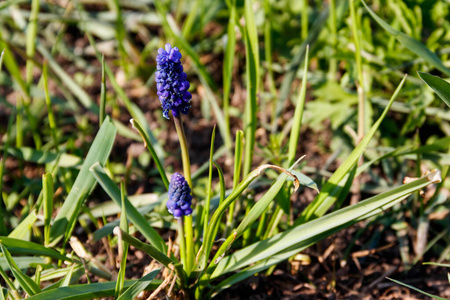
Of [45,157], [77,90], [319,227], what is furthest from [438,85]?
[77,90]

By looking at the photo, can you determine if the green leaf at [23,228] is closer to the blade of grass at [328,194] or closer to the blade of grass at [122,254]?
the blade of grass at [122,254]

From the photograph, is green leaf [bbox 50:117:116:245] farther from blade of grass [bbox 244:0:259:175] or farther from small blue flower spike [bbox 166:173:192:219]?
blade of grass [bbox 244:0:259:175]

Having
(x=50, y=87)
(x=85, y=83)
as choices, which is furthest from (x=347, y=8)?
(x=50, y=87)

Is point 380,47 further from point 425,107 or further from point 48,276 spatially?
point 48,276

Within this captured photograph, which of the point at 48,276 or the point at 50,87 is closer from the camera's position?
the point at 48,276

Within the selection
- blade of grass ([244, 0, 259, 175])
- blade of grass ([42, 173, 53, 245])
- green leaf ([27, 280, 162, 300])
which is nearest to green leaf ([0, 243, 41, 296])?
green leaf ([27, 280, 162, 300])

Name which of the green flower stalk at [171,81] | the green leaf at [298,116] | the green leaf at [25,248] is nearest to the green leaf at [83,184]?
the green leaf at [25,248]
